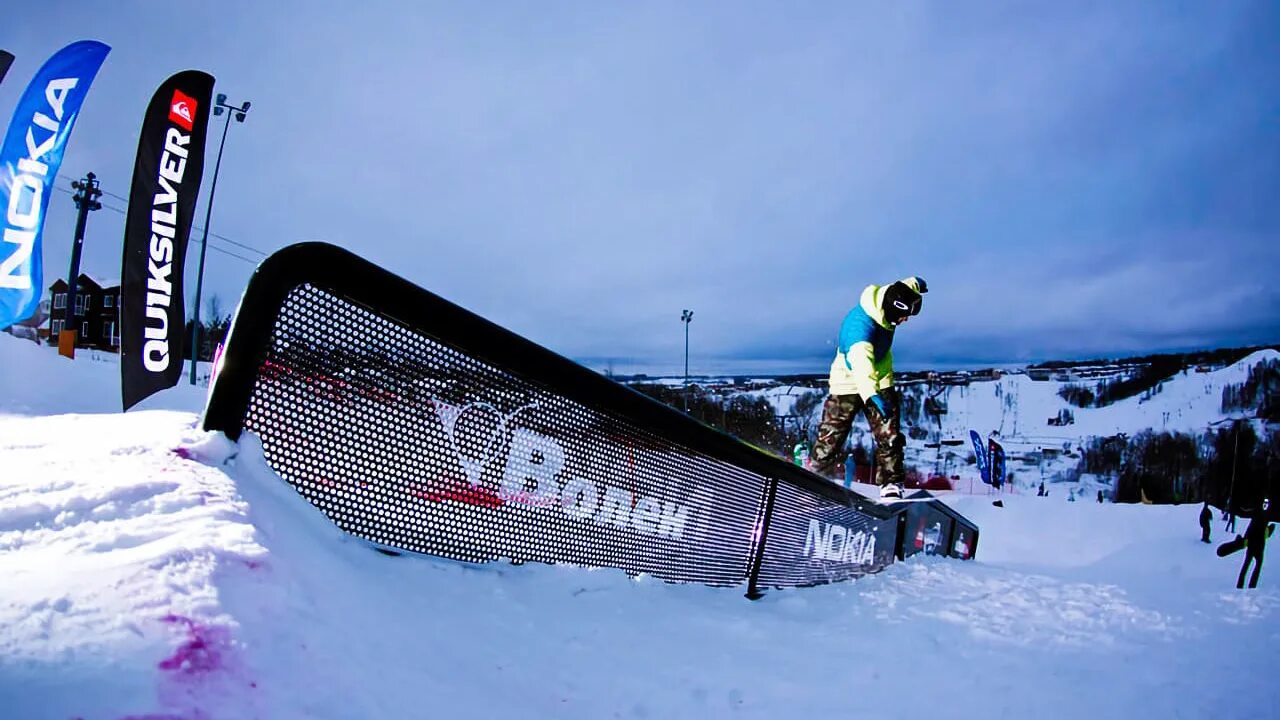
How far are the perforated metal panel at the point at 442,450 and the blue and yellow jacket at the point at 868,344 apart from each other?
3.52 metres

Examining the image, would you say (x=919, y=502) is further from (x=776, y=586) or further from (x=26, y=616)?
(x=26, y=616)

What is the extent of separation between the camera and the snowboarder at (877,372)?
558cm

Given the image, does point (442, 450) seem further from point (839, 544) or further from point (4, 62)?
point (4, 62)

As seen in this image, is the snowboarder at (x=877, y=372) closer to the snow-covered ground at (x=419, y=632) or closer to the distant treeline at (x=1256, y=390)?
the snow-covered ground at (x=419, y=632)

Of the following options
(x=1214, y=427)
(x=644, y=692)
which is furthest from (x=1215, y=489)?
(x=644, y=692)

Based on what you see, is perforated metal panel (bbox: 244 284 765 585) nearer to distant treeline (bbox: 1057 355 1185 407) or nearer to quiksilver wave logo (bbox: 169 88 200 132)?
quiksilver wave logo (bbox: 169 88 200 132)

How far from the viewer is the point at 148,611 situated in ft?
3.62

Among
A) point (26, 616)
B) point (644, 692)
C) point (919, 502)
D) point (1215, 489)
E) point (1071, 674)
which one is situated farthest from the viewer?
point (1215, 489)

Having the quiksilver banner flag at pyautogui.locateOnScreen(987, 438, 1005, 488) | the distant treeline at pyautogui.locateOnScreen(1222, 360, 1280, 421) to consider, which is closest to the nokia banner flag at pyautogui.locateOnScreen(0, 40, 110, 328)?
the quiksilver banner flag at pyautogui.locateOnScreen(987, 438, 1005, 488)

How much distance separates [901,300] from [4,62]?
13.4 meters

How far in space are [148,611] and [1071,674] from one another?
10.4ft

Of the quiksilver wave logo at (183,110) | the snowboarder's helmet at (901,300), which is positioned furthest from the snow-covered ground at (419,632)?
the quiksilver wave logo at (183,110)

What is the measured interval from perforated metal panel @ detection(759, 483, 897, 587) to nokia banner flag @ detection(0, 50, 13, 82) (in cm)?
1293

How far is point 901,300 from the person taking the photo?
5551 millimetres
